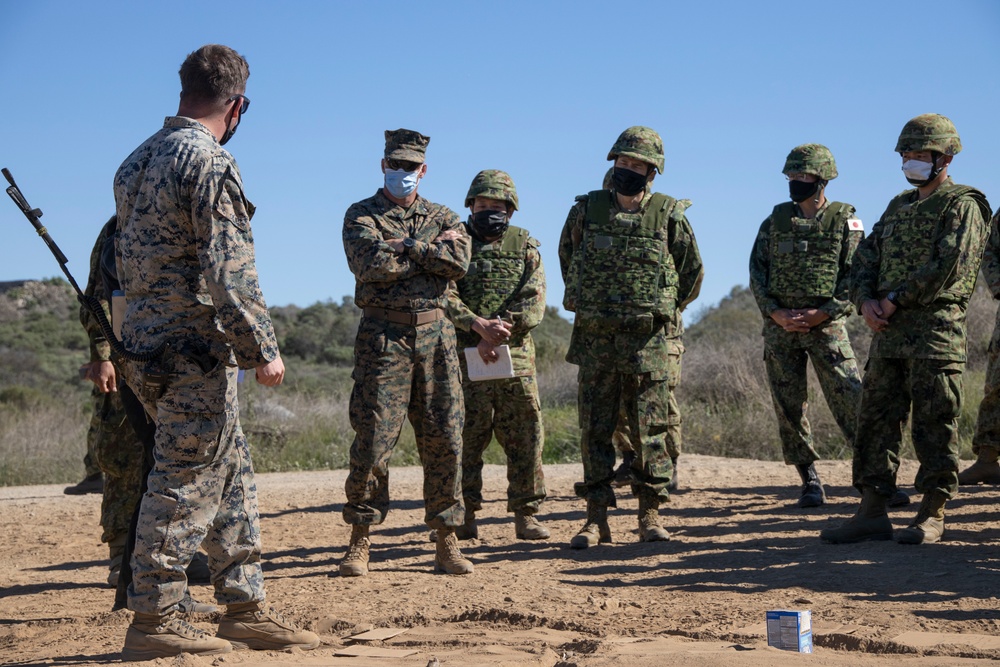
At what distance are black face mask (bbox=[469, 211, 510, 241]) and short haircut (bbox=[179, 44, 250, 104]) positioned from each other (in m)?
3.40

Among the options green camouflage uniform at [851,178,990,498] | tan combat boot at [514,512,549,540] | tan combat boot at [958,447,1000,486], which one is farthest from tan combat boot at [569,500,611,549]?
tan combat boot at [958,447,1000,486]

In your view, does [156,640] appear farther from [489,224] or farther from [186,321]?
[489,224]

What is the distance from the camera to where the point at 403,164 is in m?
6.99

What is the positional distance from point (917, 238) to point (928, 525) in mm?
1851

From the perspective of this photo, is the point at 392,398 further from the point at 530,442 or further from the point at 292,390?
the point at 292,390

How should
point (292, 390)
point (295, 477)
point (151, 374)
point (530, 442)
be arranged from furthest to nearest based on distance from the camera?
1. point (292, 390)
2. point (295, 477)
3. point (530, 442)
4. point (151, 374)

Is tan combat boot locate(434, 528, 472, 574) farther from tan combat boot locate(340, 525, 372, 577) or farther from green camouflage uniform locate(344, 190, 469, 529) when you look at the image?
tan combat boot locate(340, 525, 372, 577)

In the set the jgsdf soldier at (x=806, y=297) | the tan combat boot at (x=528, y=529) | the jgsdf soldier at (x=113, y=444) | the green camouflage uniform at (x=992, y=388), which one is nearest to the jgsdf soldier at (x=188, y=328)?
the jgsdf soldier at (x=113, y=444)

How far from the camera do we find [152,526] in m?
4.63

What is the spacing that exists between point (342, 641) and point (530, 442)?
3065 millimetres

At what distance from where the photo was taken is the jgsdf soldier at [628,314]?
24.4 ft

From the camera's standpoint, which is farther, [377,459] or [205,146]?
[377,459]

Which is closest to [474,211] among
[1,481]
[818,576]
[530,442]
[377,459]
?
[530,442]

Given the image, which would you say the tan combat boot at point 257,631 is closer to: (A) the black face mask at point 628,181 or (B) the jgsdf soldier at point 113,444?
(B) the jgsdf soldier at point 113,444
